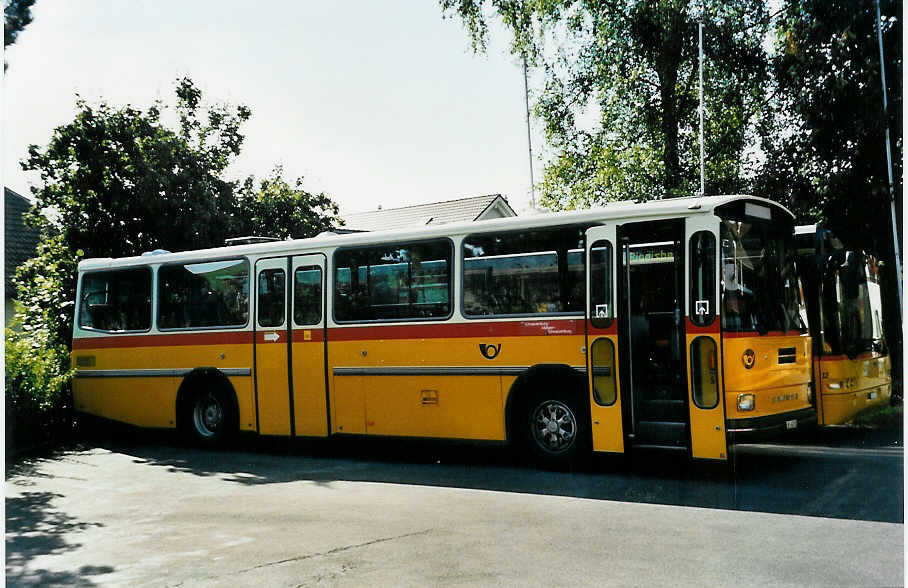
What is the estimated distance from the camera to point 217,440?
42.2ft

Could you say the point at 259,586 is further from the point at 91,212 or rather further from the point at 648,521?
the point at 91,212

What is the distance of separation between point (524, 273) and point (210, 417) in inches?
224

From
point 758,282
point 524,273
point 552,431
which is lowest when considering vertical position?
point 552,431

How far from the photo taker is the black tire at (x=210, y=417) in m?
12.8

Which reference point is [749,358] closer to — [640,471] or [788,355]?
[788,355]

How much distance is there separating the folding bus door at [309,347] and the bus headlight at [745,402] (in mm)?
5371

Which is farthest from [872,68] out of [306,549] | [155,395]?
[155,395]

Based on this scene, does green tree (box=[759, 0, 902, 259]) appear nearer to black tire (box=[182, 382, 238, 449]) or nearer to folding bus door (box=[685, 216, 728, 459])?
folding bus door (box=[685, 216, 728, 459])

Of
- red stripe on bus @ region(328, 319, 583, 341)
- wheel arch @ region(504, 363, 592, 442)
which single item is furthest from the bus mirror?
wheel arch @ region(504, 363, 592, 442)

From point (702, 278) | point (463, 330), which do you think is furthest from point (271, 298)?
point (702, 278)

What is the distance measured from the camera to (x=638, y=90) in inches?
915

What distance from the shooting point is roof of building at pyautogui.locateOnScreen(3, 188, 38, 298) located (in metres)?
17.5

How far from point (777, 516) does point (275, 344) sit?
716cm

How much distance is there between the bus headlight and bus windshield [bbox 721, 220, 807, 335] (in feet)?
2.13
